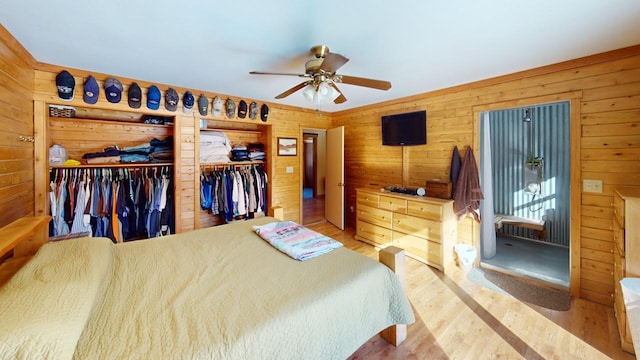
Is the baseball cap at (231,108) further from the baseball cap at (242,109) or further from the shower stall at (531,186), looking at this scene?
the shower stall at (531,186)

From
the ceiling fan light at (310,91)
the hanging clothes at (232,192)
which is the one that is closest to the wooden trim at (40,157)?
the hanging clothes at (232,192)

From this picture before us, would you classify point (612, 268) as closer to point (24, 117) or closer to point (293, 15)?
point (293, 15)

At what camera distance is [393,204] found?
3.52 m

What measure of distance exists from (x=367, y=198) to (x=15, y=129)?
380 centimetres

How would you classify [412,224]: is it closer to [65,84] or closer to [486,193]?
[486,193]

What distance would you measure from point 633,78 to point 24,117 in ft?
17.4

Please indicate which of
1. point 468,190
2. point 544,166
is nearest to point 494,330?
point 468,190

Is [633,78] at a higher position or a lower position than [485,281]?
higher

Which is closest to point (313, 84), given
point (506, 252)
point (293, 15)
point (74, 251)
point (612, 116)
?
point (293, 15)

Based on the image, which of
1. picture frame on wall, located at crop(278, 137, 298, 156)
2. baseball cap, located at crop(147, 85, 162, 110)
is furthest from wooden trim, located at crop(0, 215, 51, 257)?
picture frame on wall, located at crop(278, 137, 298, 156)

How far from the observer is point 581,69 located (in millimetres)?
2342

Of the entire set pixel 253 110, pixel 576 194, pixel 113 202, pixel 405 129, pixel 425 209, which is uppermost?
pixel 253 110

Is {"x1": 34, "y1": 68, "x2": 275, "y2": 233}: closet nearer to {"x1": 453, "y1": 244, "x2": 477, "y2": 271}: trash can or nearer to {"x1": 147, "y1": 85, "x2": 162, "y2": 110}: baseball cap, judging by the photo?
{"x1": 147, "y1": 85, "x2": 162, "y2": 110}: baseball cap

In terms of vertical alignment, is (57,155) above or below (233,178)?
above
